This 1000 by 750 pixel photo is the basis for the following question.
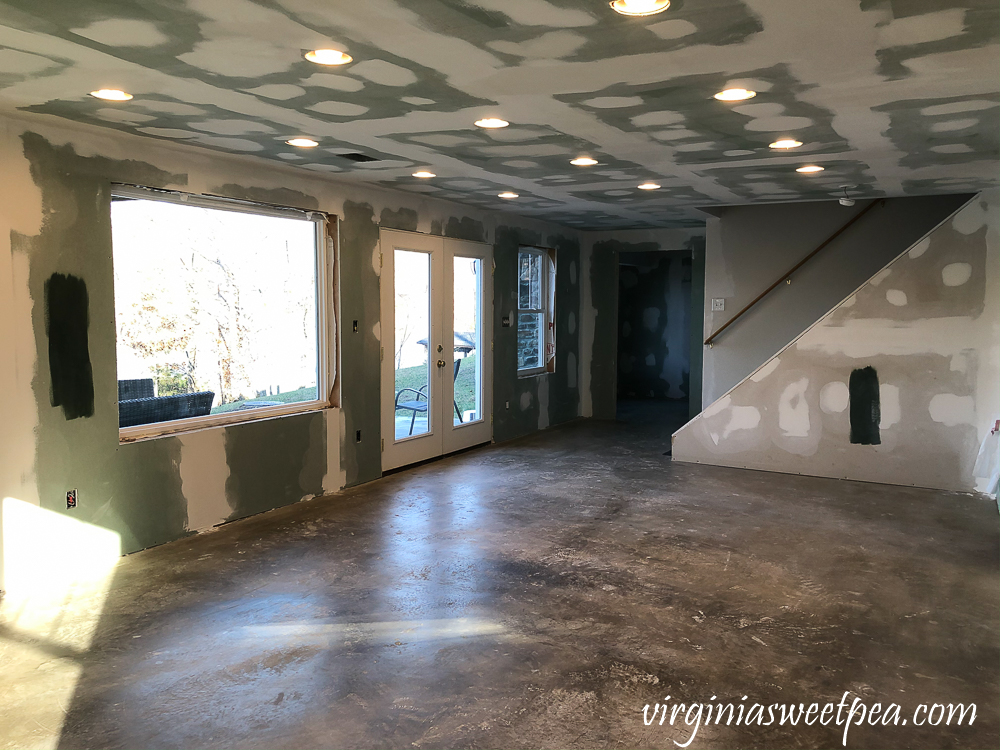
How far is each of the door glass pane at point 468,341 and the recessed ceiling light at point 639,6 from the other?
473 centimetres

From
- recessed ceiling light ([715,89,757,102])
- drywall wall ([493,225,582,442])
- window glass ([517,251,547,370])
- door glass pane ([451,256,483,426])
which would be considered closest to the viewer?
recessed ceiling light ([715,89,757,102])

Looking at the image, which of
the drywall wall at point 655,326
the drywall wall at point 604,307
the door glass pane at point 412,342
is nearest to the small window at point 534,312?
the drywall wall at point 604,307

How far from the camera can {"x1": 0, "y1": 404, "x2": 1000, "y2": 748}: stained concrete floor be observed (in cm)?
258

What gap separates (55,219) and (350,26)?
2.27 m

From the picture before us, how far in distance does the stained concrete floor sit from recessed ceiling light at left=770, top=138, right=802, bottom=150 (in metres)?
2.28

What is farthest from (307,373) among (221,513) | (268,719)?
(268,719)

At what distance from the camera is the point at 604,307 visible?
9086 millimetres

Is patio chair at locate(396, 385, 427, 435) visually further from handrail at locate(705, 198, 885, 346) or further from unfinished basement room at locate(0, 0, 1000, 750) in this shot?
handrail at locate(705, 198, 885, 346)

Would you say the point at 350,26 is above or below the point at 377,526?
above

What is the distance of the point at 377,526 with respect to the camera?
477 centimetres

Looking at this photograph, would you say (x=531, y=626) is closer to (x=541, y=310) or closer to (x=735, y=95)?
(x=735, y=95)

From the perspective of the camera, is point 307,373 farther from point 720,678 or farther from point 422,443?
point 720,678

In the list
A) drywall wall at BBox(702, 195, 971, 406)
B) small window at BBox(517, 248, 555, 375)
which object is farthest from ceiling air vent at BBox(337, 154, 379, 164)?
drywall wall at BBox(702, 195, 971, 406)

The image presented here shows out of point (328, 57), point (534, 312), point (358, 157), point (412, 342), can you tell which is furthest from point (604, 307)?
point (328, 57)
